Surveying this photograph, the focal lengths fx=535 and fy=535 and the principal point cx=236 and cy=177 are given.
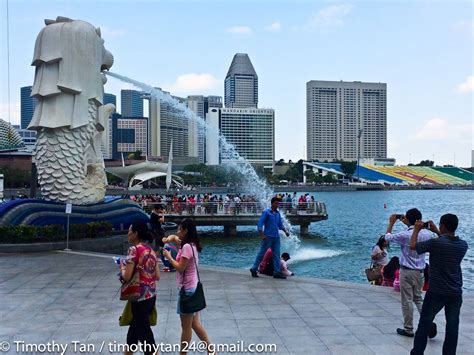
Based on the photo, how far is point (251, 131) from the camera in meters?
109

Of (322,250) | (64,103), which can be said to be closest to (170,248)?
(64,103)

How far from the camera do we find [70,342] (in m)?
6.50

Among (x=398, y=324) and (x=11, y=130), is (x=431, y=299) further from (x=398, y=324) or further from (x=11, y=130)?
(x=11, y=130)

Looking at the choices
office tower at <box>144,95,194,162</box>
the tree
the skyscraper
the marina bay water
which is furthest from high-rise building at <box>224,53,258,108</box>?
the marina bay water

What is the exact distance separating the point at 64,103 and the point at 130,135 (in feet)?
585

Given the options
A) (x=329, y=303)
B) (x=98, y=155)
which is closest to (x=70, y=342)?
(x=329, y=303)

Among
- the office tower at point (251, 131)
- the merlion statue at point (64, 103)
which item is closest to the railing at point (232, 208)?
the merlion statue at point (64, 103)

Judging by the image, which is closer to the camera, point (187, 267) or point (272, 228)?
point (187, 267)

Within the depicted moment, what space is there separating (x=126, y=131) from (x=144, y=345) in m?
193

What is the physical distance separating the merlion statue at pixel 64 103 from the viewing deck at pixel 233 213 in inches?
456

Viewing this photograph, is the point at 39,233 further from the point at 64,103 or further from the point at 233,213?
the point at 233,213

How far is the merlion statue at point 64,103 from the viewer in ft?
57.3

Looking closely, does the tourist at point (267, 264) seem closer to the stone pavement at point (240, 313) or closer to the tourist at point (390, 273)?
the stone pavement at point (240, 313)

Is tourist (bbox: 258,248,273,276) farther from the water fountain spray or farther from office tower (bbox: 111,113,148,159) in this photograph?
office tower (bbox: 111,113,148,159)
